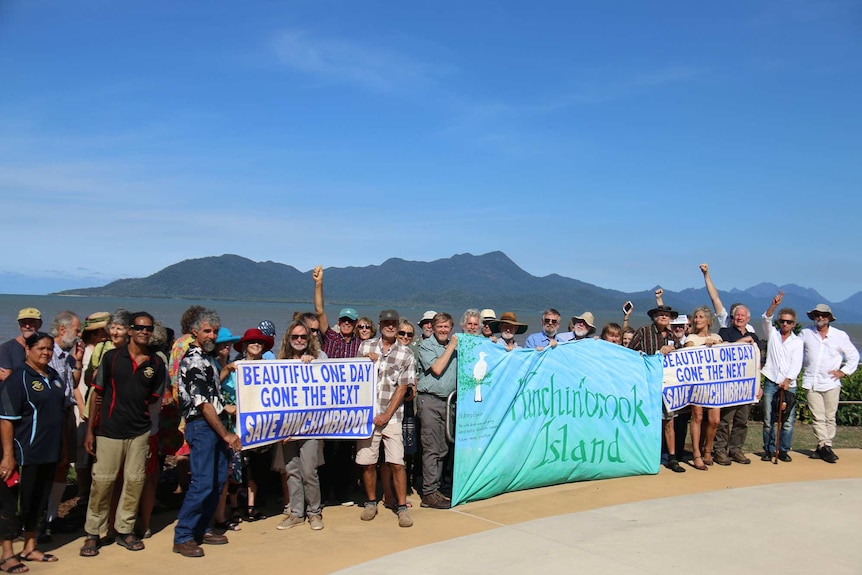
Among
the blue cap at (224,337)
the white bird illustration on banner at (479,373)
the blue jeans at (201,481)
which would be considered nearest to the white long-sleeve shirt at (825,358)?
the white bird illustration on banner at (479,373)

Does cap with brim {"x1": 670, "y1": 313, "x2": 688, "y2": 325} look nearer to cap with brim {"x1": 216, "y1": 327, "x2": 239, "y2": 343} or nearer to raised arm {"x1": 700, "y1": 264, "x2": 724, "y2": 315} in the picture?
raised arm {"x1": 700, "y1": 264, "x2": 724, "y2": 315}

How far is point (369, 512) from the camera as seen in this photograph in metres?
6.70

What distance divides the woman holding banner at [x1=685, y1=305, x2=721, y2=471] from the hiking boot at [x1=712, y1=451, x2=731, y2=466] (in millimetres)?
98

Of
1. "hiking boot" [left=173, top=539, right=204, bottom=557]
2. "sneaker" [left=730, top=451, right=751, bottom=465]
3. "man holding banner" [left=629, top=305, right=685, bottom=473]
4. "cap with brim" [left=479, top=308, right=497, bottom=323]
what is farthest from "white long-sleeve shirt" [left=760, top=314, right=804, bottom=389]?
"hiking boot" [left=173, top=539, right=204, bottom=557]

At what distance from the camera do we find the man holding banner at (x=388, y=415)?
6.75m

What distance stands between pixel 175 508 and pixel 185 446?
842 mm

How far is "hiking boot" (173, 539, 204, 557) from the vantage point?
5645 millimetres

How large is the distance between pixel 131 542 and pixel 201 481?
0.72 meters

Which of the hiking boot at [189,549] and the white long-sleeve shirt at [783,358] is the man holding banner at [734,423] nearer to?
the white long-sleeve shirt at [783,358]

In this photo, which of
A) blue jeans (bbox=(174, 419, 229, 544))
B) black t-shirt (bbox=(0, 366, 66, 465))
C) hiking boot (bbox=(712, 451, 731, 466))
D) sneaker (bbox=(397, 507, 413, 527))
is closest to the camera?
black t-shirt (bbox=(0, 366, 66, 465))

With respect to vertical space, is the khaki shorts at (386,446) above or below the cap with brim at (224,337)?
below

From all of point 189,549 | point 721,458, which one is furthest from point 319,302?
point 721,458

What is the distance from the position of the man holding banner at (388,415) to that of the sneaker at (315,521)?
0.44 metres

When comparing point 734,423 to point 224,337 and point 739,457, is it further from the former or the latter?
point 224,337
